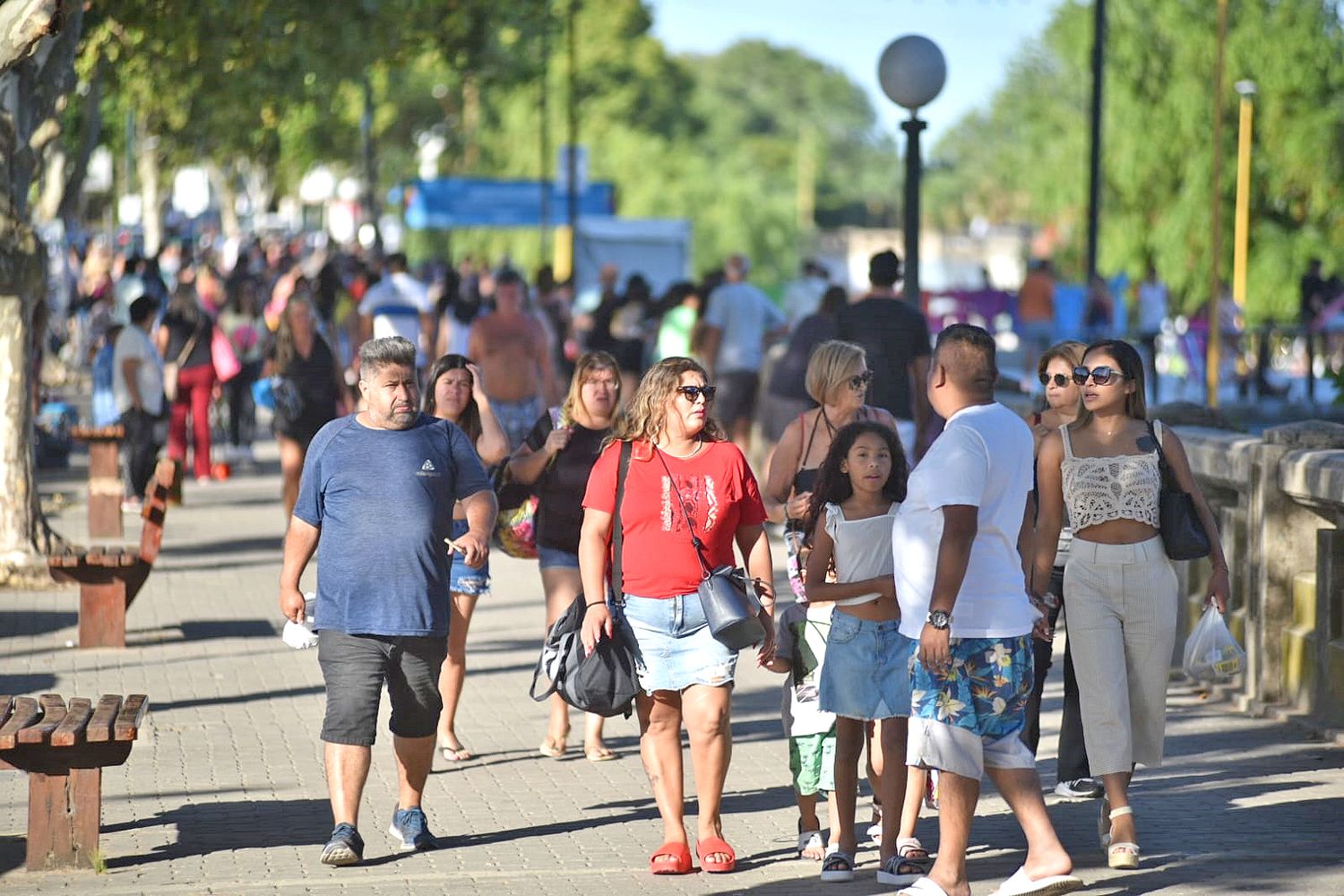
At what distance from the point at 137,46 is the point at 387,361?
1226 cm

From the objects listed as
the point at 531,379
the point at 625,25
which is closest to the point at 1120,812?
the point at 531,379

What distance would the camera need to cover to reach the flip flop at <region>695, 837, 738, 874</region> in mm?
6871

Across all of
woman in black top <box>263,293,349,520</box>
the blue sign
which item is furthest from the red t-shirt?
the blue sign

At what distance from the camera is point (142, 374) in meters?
16.4

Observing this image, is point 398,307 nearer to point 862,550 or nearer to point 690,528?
point 690,528

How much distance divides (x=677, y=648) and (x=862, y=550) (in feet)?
2.23

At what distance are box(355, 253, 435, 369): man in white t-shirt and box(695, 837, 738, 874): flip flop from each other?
9499 mm

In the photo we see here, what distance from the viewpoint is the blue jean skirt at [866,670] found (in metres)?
6.75

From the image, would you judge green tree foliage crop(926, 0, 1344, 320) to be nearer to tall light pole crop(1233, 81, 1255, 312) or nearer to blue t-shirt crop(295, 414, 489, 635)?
tall light pole crop(1233, 81, 1255, 312)

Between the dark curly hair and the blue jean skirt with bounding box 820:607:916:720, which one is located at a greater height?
the dark curly hair

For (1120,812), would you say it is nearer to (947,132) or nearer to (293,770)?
(293,770)

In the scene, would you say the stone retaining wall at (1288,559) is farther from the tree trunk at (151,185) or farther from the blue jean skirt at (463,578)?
the tree trunk at (151,185)

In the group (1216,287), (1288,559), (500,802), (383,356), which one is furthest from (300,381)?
(1216,287)

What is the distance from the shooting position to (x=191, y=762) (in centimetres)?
862
